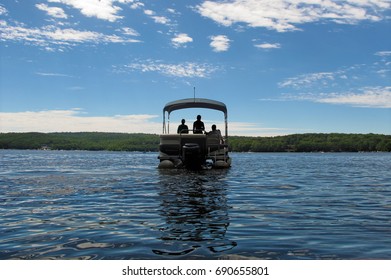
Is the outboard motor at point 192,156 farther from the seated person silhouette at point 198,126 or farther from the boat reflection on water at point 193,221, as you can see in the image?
the boat reflection on water at point 193,221

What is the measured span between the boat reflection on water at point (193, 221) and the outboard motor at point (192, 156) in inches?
317

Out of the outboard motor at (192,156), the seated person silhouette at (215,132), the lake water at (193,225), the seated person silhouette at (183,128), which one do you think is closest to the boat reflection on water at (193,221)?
the lake water at (193,225)

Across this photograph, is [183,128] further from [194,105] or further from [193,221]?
[193,221]

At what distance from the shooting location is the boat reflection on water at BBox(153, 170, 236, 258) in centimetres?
755

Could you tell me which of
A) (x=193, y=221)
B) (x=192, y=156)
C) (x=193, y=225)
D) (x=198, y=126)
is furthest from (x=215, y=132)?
(x=193, y=225)

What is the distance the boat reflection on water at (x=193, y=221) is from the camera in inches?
297

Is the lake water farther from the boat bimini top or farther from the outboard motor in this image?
the boat bimini top

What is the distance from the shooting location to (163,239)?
824cm

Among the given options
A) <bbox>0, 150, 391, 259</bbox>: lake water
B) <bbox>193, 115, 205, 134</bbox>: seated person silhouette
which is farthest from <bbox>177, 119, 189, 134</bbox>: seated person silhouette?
<bbox>0, 150, 391, 259</bbox>: lake water

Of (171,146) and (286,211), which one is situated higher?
(171,146)

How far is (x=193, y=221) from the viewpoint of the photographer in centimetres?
1019
